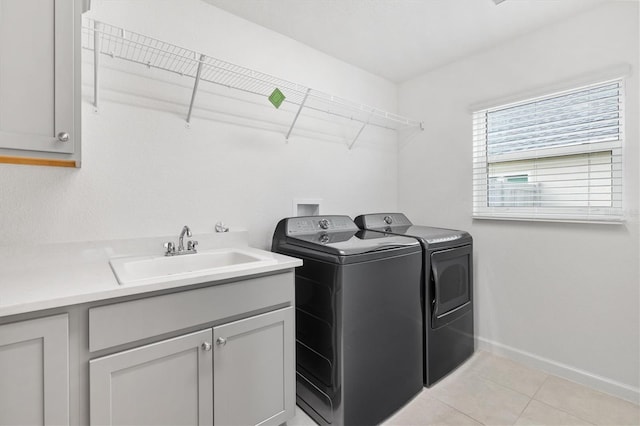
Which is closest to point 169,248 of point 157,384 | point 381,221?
point 157,384

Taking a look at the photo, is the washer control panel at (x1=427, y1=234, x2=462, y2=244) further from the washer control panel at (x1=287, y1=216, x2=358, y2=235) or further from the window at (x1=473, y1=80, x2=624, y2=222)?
the washer control panel at (x1=287, y1=216, x2=358, y2=235)

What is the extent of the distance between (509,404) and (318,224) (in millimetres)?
1572

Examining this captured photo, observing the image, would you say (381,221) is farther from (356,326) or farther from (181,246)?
(181,246)

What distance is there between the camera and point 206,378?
1.20 m

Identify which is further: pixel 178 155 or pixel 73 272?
pixel 178 155

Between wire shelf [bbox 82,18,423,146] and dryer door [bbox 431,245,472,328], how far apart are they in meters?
1.22

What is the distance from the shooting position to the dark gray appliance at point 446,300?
189 centimetres

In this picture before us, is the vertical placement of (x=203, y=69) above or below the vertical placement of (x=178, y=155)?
above

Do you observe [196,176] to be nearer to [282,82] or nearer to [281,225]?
[281,225]

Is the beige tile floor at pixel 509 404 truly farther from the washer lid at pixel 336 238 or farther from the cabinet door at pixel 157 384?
the washer lid at pixel 336 238

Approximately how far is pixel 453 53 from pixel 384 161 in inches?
40.5

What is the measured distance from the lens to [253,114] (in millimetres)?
2002

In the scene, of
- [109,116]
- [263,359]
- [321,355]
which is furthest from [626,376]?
[109,116]

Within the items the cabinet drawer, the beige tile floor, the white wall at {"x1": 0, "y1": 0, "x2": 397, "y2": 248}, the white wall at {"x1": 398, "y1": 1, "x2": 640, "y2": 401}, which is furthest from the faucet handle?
the white wall at {"x1": 398, "y1": 1, "x2": 640, "y2": 401}
